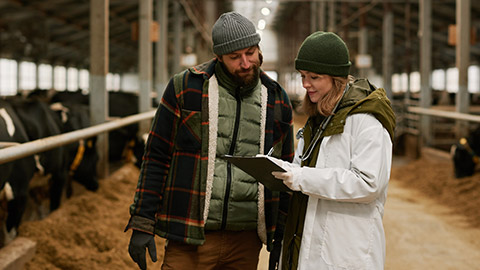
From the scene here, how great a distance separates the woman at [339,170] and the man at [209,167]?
0.94 feet

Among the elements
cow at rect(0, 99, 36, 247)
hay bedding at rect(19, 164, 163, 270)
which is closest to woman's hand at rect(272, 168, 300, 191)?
hay bedding at rect(19, 164, 163, 270)

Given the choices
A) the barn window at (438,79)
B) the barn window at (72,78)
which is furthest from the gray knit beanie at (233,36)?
the barn window at (438,79)

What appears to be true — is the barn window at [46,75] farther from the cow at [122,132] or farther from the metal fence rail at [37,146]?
the metal fence rail at [37,146]

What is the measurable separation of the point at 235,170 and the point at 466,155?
6299 millimetres

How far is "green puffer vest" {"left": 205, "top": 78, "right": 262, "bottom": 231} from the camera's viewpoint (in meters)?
2.23

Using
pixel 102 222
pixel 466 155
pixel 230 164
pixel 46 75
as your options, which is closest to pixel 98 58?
pixel 102 222

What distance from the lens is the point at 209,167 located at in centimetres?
223

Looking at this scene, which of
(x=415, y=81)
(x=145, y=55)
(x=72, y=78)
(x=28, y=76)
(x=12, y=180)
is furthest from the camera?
(x=415, y=81)

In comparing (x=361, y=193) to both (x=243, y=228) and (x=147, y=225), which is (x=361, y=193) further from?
(x=147, y=225)

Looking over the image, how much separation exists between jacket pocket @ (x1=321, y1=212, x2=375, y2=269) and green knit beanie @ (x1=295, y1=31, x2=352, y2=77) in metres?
0.52

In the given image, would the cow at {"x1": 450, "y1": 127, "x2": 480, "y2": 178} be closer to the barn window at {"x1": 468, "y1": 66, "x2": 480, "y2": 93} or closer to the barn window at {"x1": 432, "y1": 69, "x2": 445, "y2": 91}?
the barn window at {"x1": 468, "y1": 66, "x2": 480, "y2": 93}

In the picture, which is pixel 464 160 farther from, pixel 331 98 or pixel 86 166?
pixel 331 98

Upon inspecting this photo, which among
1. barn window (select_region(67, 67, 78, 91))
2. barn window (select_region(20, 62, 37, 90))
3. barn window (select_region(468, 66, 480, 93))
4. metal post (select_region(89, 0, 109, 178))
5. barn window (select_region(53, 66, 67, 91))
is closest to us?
metal post (select_region(89, 0, 109, 178))

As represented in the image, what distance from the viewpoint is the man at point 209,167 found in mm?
2217
